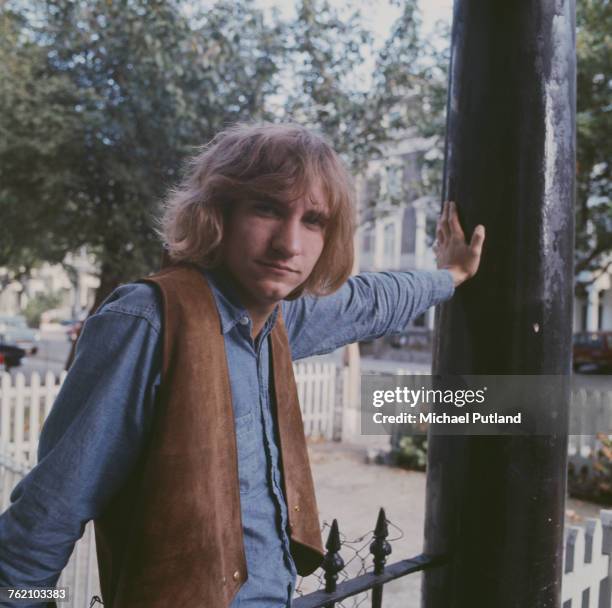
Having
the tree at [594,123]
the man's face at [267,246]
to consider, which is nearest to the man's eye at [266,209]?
the man's face at [267,246]

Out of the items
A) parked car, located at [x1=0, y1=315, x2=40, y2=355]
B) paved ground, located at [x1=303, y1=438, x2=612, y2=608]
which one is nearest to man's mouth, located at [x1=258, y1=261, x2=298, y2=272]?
paved ground, located at [x1=303, y1=438, x2=612, y2=608]

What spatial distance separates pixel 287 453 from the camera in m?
1.50

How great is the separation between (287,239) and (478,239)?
70cm

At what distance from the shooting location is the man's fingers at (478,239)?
1.85 metres

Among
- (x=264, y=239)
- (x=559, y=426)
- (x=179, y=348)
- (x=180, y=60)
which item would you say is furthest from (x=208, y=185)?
(x=180, y=60)

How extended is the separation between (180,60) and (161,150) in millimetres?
1280

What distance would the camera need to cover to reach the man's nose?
1388 millimetres

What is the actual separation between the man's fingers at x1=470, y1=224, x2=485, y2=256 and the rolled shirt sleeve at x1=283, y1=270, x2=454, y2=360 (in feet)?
0.33

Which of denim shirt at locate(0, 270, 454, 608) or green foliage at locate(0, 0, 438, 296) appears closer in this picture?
denim shirt at locate(0, 270, 454, 608)

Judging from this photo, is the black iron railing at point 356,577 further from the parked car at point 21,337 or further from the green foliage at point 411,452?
the parked car at point 21,337

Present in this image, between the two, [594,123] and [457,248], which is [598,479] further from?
[594,123]

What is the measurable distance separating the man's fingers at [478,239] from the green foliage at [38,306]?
172ft

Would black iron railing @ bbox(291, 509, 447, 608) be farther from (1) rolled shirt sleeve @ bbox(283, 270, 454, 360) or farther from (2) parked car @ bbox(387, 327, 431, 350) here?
(2) parked car @ bbox(387, 327, 431, 350)

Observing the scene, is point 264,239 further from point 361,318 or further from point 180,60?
point 180,60
